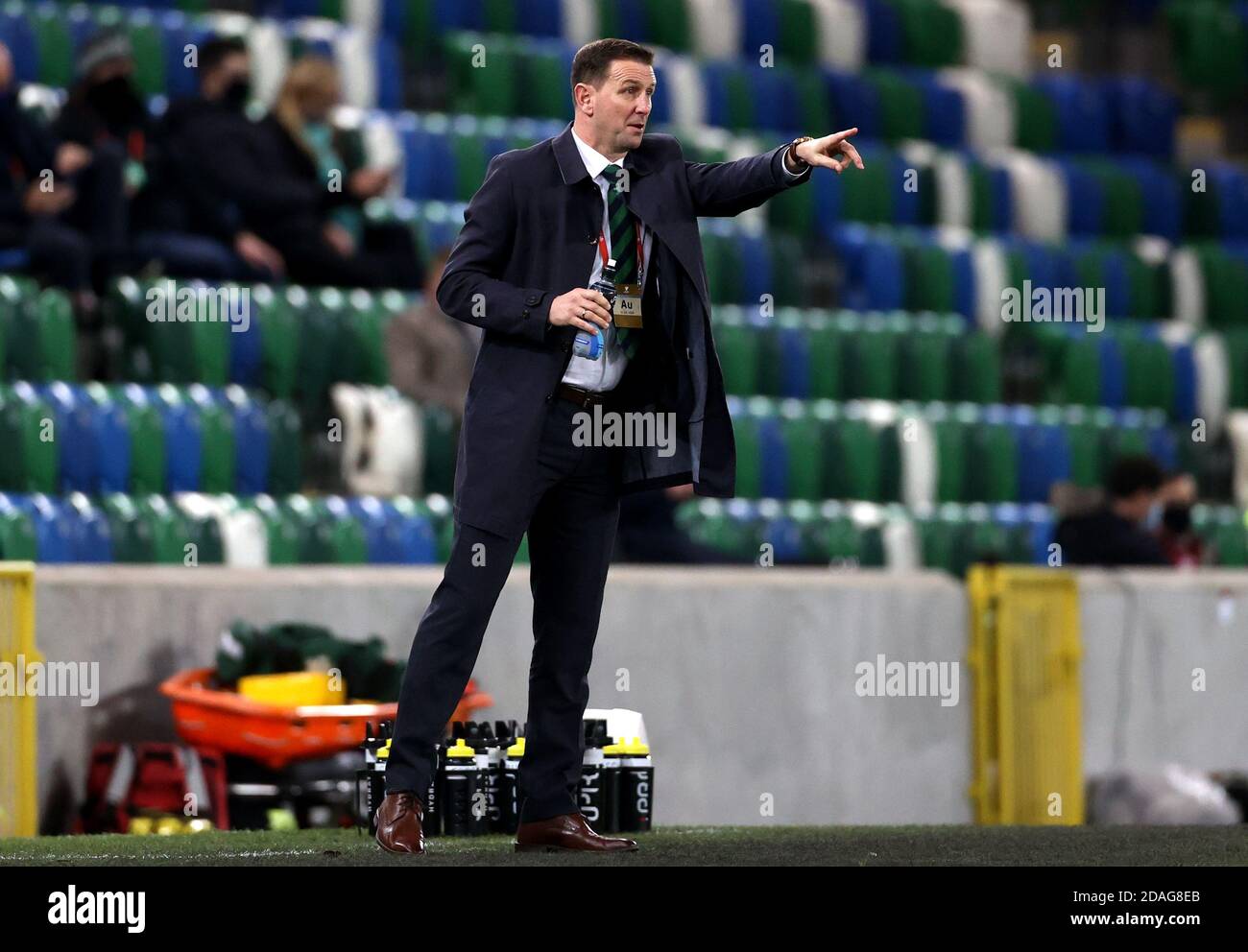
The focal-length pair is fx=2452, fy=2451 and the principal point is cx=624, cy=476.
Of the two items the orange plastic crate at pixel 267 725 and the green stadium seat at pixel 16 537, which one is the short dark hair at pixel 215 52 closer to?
the green stadium seat at pixel 16 537

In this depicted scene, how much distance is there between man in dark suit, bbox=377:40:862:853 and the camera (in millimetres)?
4789

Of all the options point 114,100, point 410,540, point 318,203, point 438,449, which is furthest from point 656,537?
point 114,100

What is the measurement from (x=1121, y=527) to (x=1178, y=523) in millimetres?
737

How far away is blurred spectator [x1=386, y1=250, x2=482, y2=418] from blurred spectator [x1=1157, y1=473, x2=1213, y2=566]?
292cm

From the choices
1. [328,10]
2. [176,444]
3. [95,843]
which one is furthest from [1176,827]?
[328,10]

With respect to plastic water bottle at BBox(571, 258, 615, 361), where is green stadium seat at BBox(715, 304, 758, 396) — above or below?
above

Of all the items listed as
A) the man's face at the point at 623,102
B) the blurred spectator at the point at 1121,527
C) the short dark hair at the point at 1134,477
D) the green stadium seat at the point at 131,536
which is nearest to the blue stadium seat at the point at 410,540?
the green stadium seat at the point at 131,536

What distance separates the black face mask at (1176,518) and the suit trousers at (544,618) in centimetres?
557

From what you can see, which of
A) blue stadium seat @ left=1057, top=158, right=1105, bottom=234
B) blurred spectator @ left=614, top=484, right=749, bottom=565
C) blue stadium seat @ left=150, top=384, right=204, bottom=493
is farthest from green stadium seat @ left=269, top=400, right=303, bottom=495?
blue stadium seat @ left=1057, top=158, right=1105, bottom=234

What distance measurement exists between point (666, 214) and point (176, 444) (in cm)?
430

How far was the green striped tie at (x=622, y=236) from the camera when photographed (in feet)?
16.1

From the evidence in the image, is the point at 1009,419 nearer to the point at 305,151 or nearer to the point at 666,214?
the point at 305,151

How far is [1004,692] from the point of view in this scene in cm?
822

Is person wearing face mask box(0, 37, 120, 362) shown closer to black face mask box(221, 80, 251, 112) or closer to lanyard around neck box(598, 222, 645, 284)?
black face mask box(221, 80, 251, 112)
